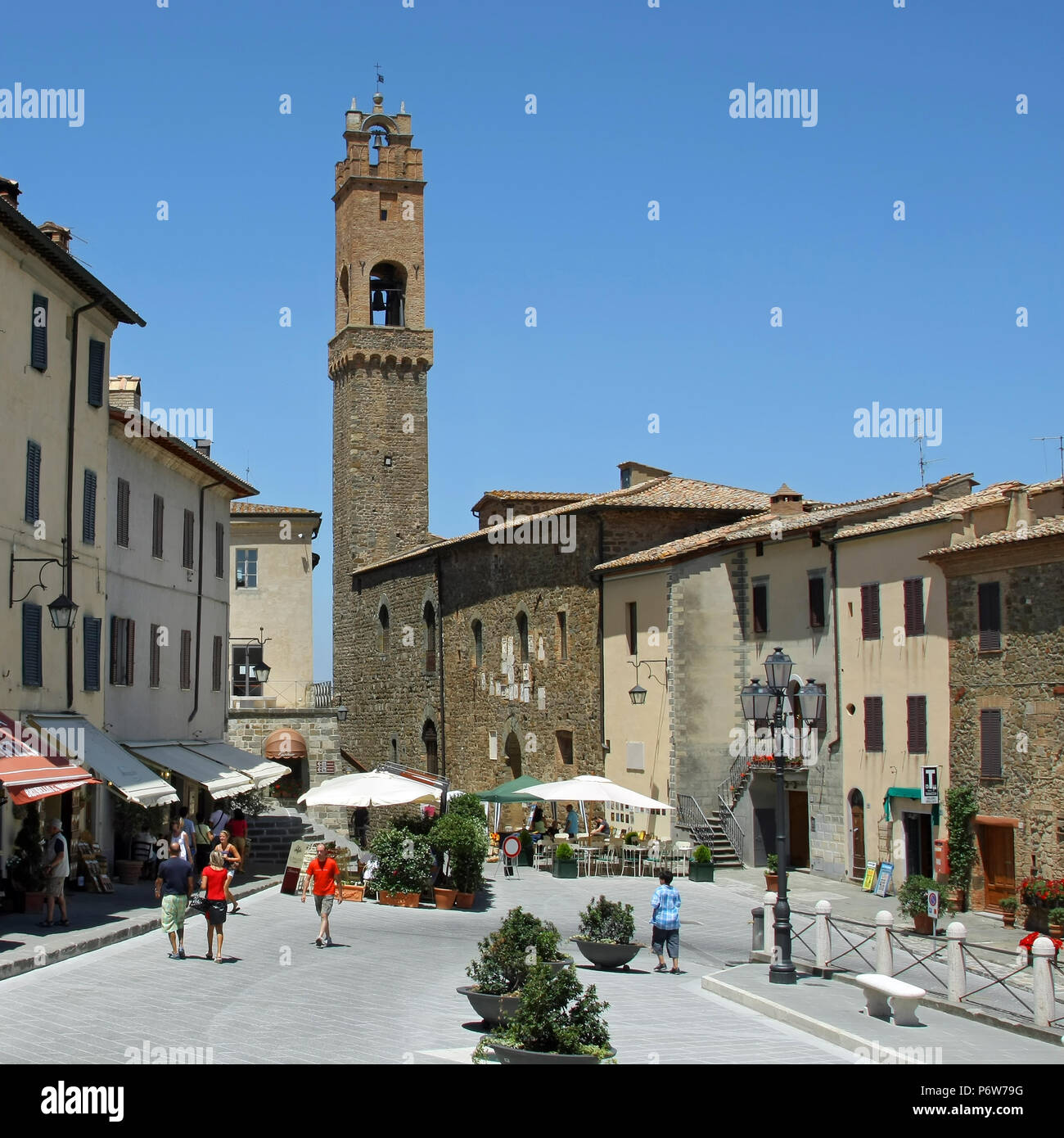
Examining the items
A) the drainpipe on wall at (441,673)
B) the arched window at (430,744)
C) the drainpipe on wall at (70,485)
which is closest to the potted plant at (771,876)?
the drainpipe on wall at (70,485)

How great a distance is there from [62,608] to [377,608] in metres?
34.7

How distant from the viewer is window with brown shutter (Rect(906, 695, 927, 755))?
27984 mm

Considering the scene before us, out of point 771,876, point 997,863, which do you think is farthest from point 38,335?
point 997,863

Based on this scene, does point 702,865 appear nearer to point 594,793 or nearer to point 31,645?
point 594,793

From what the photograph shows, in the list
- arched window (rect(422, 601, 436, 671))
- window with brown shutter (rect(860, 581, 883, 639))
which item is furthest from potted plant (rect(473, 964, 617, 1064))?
arched window (rect(422, 601, 436, 671))

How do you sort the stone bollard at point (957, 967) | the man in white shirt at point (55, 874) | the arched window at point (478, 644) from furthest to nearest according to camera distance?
1. the arched window at point (478, 644)
2. the man in white shirt at point (55, 874)
3. the stone bollard at point (957, 967)

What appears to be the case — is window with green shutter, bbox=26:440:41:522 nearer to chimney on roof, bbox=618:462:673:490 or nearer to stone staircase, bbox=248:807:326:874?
Result: stone staircase, bbox=248:807:326:874

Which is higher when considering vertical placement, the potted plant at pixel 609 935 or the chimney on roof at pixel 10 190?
the chimney on roof at pixel 10 190

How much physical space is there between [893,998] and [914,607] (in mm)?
14660

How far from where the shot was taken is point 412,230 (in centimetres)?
5731

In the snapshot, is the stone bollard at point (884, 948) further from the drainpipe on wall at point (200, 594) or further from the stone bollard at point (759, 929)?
the drainpipe on wall at point (200, 594)

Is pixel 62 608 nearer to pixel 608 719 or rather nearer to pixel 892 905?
pixel 892 905

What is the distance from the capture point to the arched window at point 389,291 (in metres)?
57.2

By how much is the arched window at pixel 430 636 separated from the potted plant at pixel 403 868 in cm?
2490
